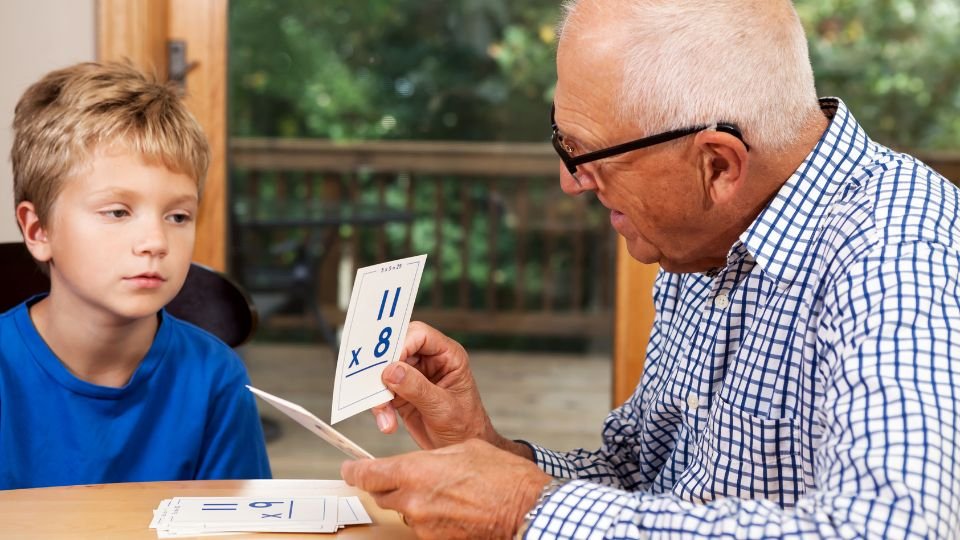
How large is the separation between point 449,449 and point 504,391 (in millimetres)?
2302

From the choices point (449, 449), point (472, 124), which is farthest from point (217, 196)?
→ point (449, 449)

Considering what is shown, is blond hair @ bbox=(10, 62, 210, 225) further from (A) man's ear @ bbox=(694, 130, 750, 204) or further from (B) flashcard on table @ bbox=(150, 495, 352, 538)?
(A) man's ear @ bbox=(694, 130, 750, 204)

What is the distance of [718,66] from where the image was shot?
110cm

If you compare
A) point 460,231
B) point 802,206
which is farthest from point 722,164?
point 460,231

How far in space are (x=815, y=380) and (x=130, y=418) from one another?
3.16ft

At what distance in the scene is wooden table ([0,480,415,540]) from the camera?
1.04 metres

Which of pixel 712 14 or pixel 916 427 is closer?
pixel 916 427

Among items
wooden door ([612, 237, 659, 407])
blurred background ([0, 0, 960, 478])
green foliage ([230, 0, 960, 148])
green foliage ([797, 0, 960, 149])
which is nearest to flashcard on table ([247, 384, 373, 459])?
wooden door ([612, 237, 659, 407])

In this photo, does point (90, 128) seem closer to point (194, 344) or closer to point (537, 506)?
point (194, 344)

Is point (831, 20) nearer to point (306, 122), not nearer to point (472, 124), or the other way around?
point (472, 124)

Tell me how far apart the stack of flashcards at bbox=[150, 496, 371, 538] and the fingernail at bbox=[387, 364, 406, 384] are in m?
0.15

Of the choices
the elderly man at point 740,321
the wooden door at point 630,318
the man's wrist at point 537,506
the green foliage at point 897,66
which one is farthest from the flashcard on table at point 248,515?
the green foliage at point 897,66

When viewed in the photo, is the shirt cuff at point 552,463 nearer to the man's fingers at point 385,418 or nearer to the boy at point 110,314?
the man's fingers at point 385,418

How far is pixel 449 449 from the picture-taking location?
1.01 meters
